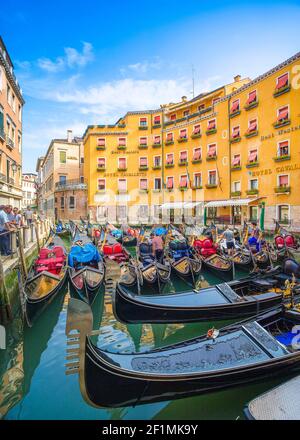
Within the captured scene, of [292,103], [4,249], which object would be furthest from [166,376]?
[292,103]

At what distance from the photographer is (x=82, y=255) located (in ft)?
23.9

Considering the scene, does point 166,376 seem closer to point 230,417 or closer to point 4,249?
point 230,417

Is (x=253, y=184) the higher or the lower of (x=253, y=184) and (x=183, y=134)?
the lower

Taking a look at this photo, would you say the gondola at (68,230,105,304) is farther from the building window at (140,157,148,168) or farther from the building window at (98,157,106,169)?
the building window at (98,157,106,169)

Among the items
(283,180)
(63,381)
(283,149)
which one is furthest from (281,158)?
(63,381)

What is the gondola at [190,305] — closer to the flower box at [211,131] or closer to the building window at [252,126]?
the building window at [252,126]

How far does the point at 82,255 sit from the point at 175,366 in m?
4.73

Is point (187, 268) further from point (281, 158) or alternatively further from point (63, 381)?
point (281, 158)

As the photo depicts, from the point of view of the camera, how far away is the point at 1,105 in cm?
1362

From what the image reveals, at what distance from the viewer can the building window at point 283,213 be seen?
15666 millimetres

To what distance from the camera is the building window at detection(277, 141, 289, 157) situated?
619 inches

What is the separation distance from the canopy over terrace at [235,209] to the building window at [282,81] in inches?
246

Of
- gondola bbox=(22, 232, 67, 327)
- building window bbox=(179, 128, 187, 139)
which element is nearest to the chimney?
building window bbox=(179, 128, 187, 139)

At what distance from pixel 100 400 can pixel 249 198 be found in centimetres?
1683
